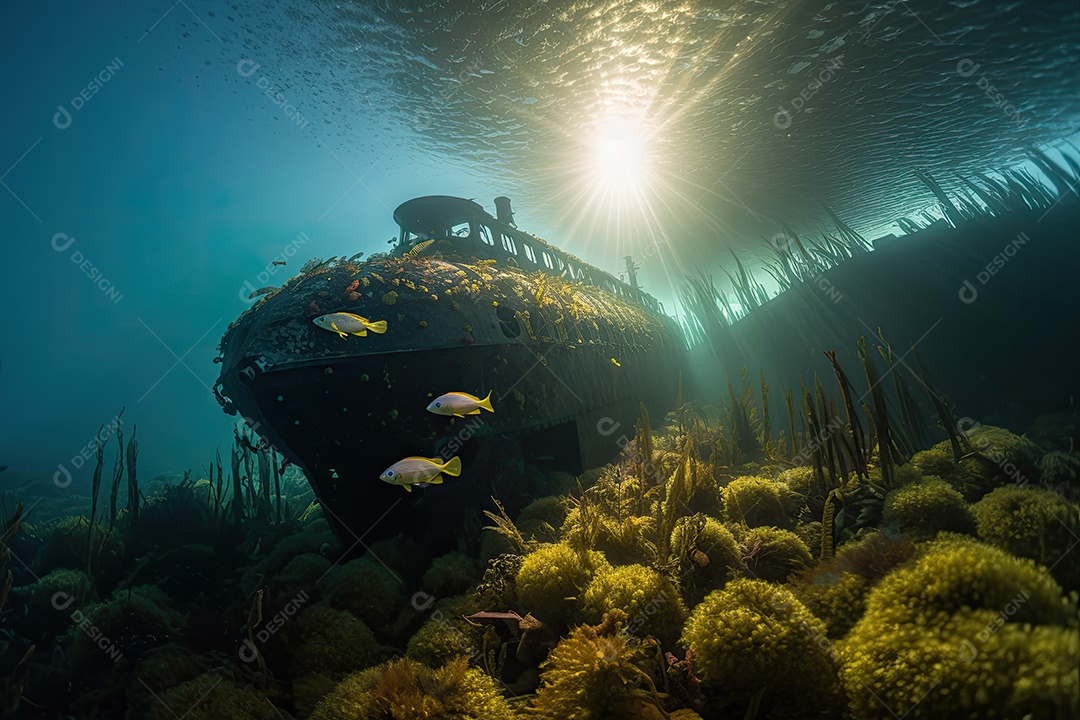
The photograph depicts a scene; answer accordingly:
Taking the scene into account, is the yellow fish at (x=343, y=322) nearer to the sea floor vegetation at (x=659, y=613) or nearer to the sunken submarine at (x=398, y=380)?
the sunken submarine at (x=398, y=380)

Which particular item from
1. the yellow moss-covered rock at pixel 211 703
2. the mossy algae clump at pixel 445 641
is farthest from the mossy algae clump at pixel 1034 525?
the yellow moss-covered rock at pixel 211 703

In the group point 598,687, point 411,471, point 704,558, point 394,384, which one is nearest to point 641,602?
point 704,558

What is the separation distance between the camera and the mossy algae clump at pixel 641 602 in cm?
270

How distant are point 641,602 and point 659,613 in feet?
0.44

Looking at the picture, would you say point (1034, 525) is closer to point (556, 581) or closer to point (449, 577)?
point (556, 581)

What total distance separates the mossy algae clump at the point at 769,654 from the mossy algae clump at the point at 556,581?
42.7 inches

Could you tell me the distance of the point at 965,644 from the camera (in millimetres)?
1569

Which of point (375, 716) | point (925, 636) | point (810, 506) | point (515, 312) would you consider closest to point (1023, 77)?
point (810, 506)

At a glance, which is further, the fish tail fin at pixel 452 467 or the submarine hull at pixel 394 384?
the submarine hull at pixel 394 384

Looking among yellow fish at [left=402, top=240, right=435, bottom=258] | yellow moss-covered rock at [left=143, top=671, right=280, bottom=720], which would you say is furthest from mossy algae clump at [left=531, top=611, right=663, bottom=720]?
yellow fish at [left=402, top=240, right=435, bottom=258]

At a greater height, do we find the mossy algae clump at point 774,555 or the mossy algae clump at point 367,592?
the mossy algae clump at point 367,592

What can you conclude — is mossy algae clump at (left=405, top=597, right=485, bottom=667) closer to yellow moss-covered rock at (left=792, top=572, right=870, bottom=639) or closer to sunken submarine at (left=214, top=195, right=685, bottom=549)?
sunken submarine at (left=214, top=195, right=685, bottom=549)

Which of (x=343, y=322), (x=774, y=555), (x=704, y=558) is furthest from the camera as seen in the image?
(x=343, y=322)

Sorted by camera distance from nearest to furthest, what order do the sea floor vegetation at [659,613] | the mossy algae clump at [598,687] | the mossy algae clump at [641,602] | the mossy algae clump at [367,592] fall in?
the sea floor vegetation at [659,613]
the mossy algae clump at [598,687]
the mossy algae clump at [641,602]
the mossy algae clump at [367,592]
